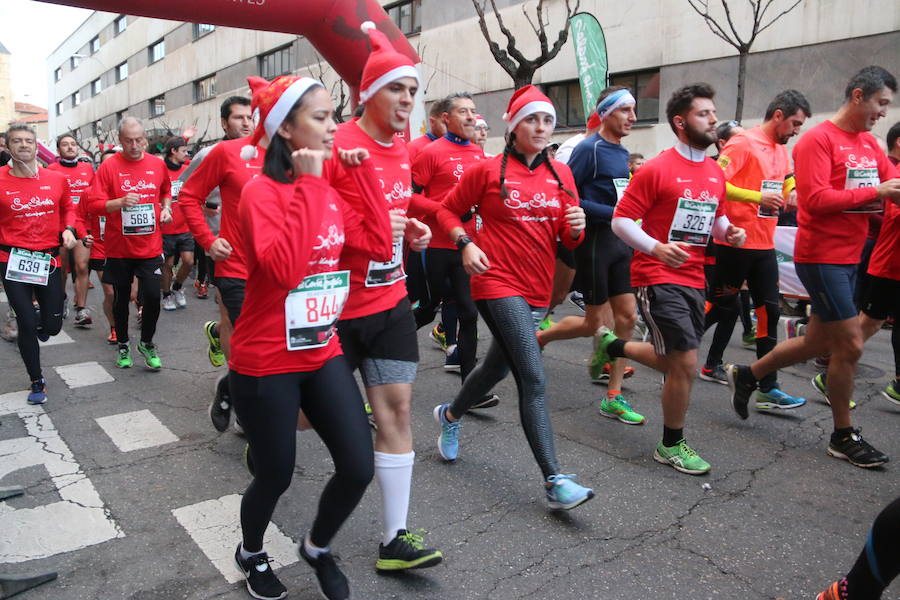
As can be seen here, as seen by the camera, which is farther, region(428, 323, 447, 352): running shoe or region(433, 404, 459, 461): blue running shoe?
region(428, 323, 447, 352): running shoe

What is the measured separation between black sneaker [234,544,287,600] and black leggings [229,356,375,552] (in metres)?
0.18

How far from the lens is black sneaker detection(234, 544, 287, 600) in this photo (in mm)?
2832

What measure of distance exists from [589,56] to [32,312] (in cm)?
929

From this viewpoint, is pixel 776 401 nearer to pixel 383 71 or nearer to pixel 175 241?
pixel 383 71

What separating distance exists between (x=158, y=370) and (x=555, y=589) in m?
4.70

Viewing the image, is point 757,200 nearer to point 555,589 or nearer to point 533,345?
Answer: point 533,345

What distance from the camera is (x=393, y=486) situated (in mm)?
3018

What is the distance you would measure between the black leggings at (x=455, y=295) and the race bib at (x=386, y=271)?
1.81m

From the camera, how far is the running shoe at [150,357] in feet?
21.6

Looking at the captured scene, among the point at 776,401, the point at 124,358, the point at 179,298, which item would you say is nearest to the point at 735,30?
the point at 179,298

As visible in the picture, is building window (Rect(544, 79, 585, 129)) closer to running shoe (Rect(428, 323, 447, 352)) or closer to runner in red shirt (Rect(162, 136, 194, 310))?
runner in red shirt (Rect(162, 136, 194, 310))

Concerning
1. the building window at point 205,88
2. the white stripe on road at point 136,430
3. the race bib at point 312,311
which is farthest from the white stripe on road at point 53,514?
the building window at point 205,88

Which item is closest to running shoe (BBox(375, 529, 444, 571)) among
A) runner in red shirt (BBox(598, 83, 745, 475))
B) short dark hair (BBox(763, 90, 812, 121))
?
runner in red shirt (BBox(598, 83, 745, 475))

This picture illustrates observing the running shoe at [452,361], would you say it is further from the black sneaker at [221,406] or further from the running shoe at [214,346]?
the black sneaker at [221,406]
